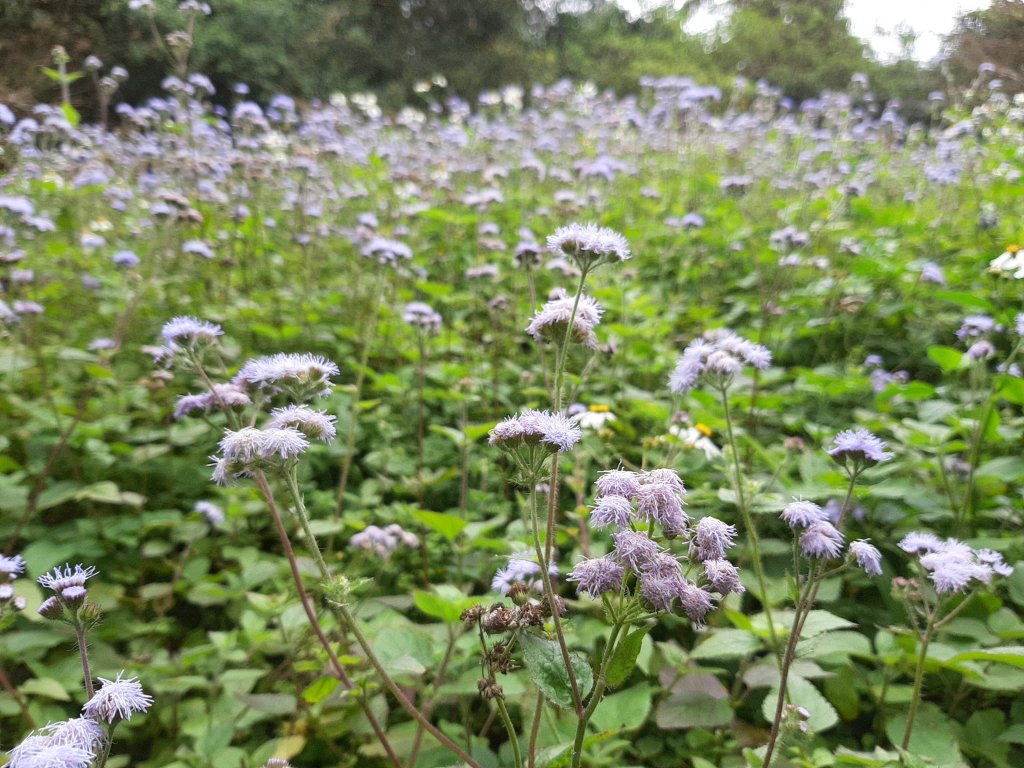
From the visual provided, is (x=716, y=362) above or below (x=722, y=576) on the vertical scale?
above

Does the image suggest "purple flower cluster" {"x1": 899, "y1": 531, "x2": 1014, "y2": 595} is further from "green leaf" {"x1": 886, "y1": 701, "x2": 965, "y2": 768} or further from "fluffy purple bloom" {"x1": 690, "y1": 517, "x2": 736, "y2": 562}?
"fluffy purple bloom" {"x1": 690, "y1": 517, "x2": 736, "y2": 562}

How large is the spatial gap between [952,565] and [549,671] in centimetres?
100

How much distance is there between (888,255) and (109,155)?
6.22 m

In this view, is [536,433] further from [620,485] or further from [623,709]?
[623,709]

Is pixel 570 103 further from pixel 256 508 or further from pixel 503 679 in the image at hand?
pixel 503 679

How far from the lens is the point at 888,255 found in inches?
163

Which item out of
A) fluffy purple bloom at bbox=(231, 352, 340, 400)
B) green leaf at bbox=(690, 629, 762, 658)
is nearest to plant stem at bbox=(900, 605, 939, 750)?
green leaf at bbox=(690, 629, 762, 658)

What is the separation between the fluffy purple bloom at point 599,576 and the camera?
1.17 m

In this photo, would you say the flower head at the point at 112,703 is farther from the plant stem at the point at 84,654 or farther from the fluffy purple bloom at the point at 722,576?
the fluffy purple bloom at the point at 722,576

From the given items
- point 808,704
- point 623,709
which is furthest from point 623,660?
point 808,704

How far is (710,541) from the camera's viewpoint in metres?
1.23

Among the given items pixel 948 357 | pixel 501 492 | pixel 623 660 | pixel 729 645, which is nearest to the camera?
pixel 623 660

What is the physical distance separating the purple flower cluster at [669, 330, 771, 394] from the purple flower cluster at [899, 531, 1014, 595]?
24.9 inches

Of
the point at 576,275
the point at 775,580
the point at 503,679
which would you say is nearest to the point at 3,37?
the point at 576,275
